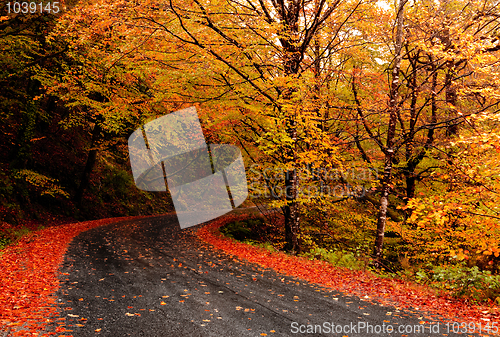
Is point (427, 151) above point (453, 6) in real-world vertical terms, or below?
below

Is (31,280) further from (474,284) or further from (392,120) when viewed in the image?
(392,120)

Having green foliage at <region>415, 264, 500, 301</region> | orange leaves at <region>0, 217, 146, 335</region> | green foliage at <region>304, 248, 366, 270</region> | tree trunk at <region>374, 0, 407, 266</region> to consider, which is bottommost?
green foliage at <region>304, 248, 366, 270</region>

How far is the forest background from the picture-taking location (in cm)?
856

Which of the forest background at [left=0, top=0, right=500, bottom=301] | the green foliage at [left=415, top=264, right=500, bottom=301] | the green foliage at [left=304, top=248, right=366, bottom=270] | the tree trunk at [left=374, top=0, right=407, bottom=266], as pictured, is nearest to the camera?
the green foliage at [left=415, top=264, right=500, bottom=301]

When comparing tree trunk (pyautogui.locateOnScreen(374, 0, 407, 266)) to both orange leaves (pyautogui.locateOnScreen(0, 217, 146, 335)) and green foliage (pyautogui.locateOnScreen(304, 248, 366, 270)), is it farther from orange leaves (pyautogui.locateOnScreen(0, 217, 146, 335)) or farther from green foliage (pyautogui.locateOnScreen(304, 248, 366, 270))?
orange leaves (pyautogui.locateOnScreen(0, 217, 146, 335))

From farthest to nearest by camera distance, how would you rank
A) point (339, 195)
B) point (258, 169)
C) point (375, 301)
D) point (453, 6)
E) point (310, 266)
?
point (258, 169) < point (339, 195) < point (453, 6) < point (310, 266) < point (375, 301)

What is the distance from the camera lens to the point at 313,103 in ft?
37.9

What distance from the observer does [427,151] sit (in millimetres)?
10977

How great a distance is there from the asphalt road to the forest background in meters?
2.96

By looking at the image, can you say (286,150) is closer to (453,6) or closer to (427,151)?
(427,151)

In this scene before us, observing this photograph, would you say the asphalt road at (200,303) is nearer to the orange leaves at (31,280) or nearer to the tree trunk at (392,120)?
the orange leaves at (31,280)

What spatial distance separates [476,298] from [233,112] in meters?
9.71

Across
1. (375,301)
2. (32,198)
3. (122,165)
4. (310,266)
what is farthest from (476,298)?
(122,165)

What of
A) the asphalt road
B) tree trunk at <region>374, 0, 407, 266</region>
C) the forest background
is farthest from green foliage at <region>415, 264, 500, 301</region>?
tree trunk at <region>374, 0, 407, 266</region>
